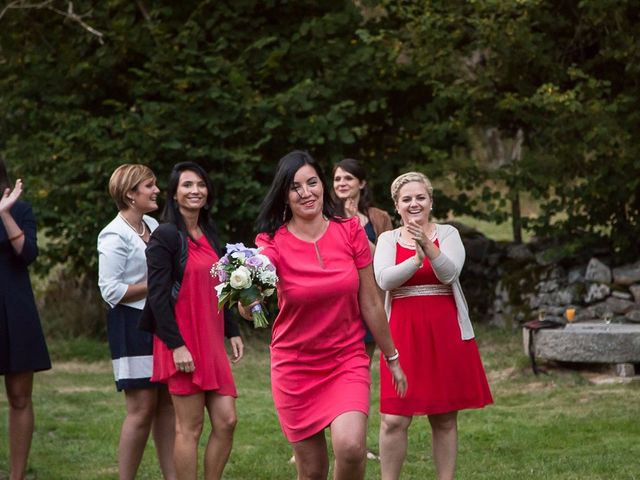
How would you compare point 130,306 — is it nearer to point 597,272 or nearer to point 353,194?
point 353,194

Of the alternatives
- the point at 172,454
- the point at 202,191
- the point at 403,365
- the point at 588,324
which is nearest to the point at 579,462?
the point at 403,365

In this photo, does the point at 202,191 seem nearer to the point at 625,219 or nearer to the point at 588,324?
the point at 588,324

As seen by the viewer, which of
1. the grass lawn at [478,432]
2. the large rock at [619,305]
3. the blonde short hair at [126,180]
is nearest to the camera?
the blonde short hair at [126,180]

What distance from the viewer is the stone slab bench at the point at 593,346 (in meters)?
12.0

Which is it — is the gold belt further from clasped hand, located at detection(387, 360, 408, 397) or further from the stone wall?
the stone wall

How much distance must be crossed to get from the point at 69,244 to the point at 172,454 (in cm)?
986

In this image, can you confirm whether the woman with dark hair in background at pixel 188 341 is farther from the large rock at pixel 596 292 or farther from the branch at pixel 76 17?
the branch at pixel 76 17

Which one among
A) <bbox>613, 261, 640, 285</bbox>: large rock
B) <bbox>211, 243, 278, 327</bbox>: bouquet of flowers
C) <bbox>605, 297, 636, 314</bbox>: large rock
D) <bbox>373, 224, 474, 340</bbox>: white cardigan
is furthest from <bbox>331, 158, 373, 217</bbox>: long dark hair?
<bbox>613, 261, 640, 285</bbox>: large rock

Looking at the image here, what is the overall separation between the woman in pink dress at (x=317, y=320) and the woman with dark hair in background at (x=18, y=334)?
1.84m

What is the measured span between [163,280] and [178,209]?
18.5 inches

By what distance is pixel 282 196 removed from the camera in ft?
19.7

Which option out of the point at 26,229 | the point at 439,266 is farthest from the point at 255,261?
the point at 26,229

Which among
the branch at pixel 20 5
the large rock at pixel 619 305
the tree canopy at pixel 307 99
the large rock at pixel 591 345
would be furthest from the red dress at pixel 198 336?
the branch at pixel 20 5

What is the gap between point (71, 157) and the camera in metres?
16.6
